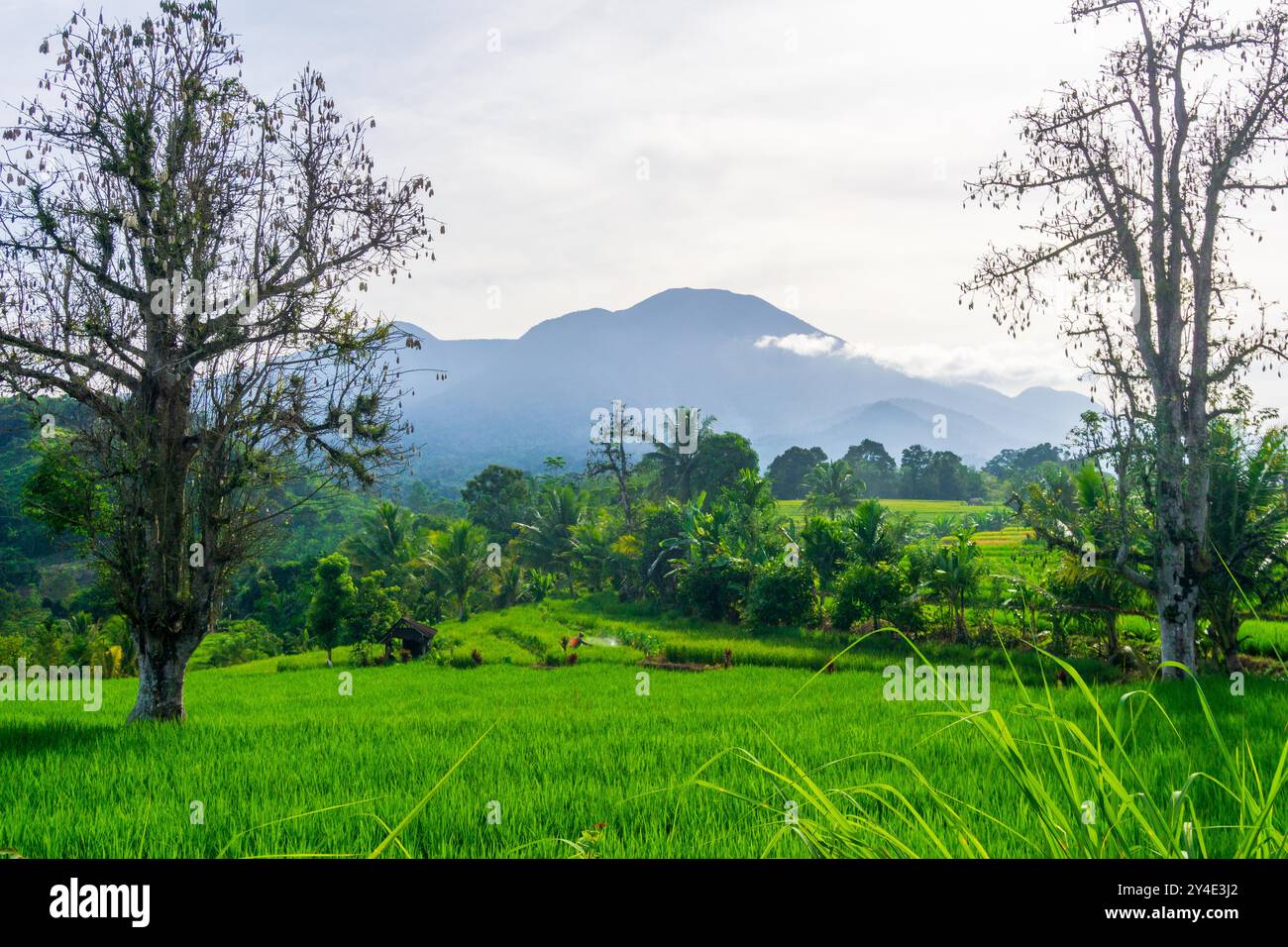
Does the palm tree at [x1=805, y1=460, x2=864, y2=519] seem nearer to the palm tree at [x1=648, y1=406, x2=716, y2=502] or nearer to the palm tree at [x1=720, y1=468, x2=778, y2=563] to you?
the palm tree at [x1=648, y1=406, x2=716, y2=502]

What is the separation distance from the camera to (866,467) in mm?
86250

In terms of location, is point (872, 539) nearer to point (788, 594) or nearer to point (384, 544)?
point (788, 594)

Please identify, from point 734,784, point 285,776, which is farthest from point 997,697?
point 285,776

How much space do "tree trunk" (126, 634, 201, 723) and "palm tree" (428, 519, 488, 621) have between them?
22869 millimetres

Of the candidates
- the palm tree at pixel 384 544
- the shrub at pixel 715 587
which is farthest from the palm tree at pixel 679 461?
the shrub at pixel 715 587

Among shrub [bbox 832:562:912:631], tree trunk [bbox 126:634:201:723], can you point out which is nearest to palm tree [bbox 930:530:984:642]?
shrub [bbox 832:562:912:631]

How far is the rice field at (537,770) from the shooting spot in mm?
3891

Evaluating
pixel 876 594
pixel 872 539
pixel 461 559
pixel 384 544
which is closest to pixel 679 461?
pixel 461 559

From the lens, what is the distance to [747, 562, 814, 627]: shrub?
2206 cm

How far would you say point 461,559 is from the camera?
31.5 metres

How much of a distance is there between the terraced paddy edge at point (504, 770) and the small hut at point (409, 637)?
38.7 ft

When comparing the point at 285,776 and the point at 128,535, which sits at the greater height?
the point at 128,535
